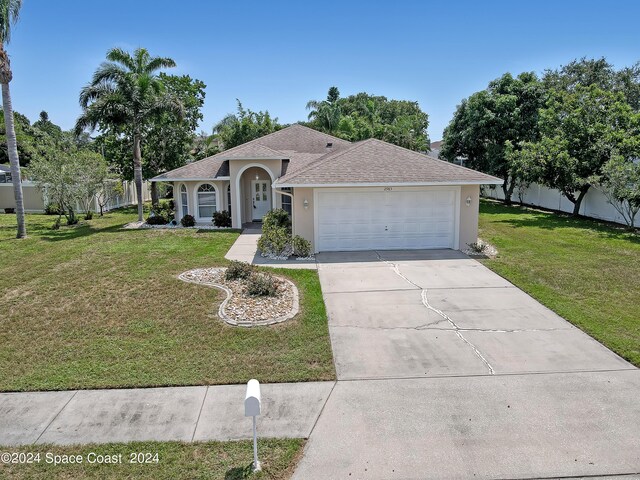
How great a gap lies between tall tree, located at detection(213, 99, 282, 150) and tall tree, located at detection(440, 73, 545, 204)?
50.4 ft

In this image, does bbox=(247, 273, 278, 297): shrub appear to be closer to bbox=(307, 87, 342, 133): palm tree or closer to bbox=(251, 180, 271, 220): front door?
bbox=(251, 180, 271, 220): front door

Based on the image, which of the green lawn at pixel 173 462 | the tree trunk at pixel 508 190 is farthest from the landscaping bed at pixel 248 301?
the tree trunk at pixel 508 190

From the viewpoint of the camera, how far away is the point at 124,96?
72.9 ft

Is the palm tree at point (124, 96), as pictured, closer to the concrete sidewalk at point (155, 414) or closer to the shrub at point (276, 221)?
the shrub at point (276, 221)

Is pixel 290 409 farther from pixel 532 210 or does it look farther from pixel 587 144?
pixel 532 210

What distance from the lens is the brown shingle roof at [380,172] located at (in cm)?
1459

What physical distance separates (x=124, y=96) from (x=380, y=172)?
15.0m

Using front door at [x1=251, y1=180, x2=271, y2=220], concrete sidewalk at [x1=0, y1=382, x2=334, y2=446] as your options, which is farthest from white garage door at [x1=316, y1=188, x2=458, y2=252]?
concrete sidewalk at [x1=0, y1=382, x2=334, y2=446]

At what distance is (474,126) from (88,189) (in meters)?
25.8

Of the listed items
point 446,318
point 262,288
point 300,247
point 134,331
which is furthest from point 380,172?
point 134,331

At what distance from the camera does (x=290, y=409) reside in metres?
5.66

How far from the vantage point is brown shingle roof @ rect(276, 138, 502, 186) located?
14586mm

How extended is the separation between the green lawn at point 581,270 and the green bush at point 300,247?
5727mm

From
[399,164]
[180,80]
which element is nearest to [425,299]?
[399,164]
